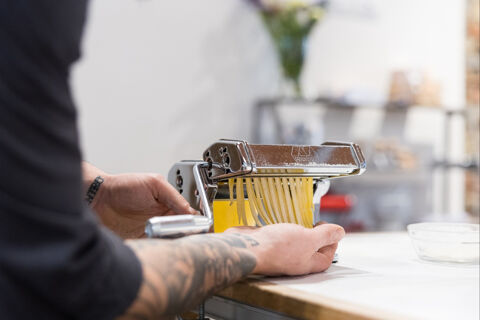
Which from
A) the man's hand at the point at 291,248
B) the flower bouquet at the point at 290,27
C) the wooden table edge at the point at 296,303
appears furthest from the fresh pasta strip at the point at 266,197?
the flower bouquet at the point at 290,27

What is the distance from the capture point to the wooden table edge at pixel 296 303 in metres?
0.86

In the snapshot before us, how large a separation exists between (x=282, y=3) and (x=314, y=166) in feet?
7.66

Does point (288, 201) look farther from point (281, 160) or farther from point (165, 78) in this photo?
point (165, 78)

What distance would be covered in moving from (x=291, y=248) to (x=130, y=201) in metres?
0.49

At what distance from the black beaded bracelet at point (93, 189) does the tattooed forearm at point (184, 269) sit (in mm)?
495

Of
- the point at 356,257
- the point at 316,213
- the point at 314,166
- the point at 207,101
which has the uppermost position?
the point at 207,101

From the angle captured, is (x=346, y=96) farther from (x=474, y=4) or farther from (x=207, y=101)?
(x=474, y=4)

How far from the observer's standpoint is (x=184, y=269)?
87 cm

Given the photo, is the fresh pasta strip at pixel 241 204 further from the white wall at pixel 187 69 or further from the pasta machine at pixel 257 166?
the white wall at pixel 187 69

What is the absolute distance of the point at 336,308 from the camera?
0.89 meters

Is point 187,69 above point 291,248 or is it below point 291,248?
above

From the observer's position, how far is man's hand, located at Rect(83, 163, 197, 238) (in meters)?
1.39

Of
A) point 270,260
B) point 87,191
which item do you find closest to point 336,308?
point 270,260

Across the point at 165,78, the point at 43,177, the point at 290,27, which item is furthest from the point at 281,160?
the point at 290,27
